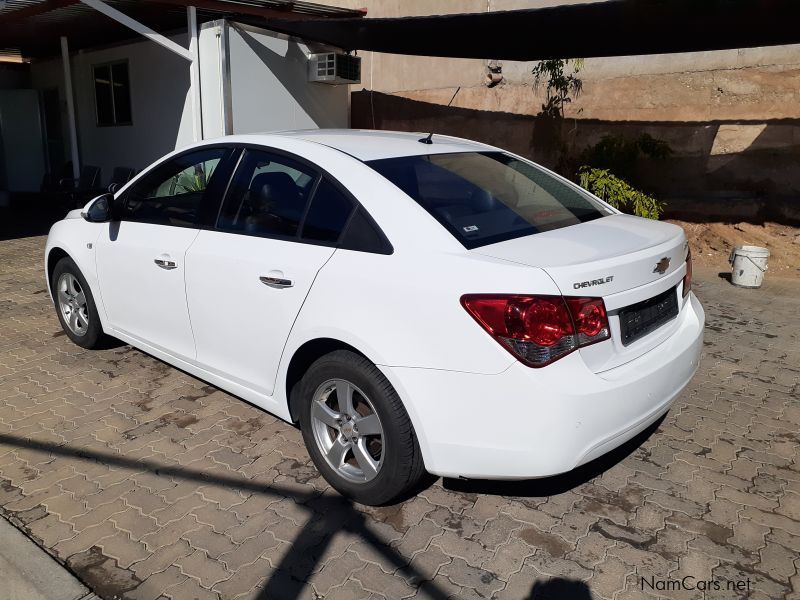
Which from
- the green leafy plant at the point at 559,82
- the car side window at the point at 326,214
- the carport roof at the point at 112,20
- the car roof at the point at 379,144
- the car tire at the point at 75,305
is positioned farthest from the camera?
the green leafy plant at the point at 559,82

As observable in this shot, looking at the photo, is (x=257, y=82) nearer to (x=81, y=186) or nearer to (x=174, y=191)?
(x=81, y=186)

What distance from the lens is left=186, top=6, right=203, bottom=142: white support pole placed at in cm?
903

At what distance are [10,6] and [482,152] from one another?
8.77m

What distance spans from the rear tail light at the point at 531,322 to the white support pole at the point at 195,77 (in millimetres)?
7808

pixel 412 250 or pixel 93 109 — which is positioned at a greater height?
pixel 93 109

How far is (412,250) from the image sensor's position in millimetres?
2723

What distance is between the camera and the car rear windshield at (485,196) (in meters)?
2.90

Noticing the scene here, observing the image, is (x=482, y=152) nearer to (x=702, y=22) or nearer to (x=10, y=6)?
(x=702, y=22)

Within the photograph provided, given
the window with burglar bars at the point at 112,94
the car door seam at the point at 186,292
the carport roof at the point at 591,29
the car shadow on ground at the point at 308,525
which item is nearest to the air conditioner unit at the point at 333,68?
the carport roof at the point at 591,29

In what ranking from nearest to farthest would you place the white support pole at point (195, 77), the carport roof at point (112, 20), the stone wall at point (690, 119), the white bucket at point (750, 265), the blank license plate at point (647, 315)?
the blank license plate at point (647, 315) → the white bucket at point (750, 265) → the stone wall at point (690, 119) → the carport roof at point (112, 20) → the white support pole at point (195, 77)

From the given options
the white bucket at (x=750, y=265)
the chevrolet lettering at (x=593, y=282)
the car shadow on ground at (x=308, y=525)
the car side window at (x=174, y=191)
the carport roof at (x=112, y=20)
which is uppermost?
the carport roof at (x=112, y=20)

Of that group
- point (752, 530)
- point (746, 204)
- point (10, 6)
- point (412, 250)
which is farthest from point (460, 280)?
point (10, 6)

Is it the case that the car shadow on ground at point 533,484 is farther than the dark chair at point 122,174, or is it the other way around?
the dark chair at point 122,174

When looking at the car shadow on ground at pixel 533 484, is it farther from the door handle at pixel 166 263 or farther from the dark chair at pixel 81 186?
the dark chair at pixel 81 186
